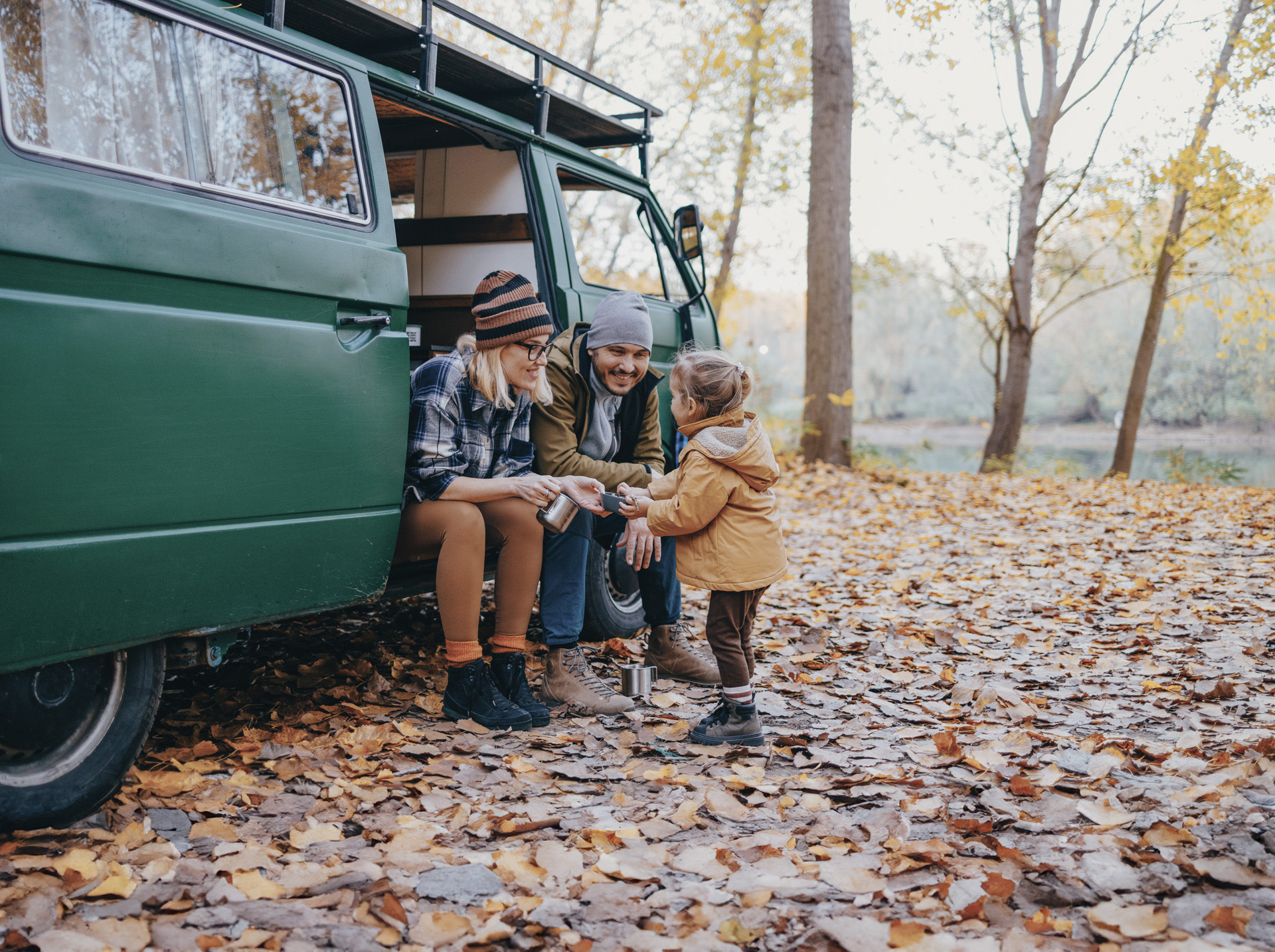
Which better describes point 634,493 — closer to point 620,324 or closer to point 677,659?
point 620,324

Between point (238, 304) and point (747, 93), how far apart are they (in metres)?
14.8

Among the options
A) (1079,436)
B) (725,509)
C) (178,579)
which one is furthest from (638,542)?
(1079,436)

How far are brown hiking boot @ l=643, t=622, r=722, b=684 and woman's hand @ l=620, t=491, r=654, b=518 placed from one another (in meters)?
0.75

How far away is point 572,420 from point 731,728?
4.24ft

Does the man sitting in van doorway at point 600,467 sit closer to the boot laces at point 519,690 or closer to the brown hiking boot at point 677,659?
the brown hiking boot at point 677,659

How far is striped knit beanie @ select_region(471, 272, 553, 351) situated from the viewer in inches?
128

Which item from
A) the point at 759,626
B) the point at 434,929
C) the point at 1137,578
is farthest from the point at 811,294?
the point at 434,929

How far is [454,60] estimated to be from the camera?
3.67 m

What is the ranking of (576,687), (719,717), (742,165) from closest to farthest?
(719,717), (576,687), (742,165)

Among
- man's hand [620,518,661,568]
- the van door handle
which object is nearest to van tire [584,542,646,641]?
man's hand [620,518,661,568]

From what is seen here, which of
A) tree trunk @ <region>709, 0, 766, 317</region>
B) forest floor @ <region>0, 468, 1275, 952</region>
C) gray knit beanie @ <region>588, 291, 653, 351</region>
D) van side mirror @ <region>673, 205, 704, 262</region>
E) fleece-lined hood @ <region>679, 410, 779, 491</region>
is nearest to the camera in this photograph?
forest floor @ <region>0, 468, 1275, 952</region>

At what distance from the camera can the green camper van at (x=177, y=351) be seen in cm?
212

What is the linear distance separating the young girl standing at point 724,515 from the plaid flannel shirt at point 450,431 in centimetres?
61

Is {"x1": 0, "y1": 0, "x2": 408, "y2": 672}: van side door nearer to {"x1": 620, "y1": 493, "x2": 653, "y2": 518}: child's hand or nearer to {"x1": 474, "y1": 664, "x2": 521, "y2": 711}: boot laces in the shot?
{"x1": 474, "y1": 664, "x2": 521, "y2": 711}: boot laces
